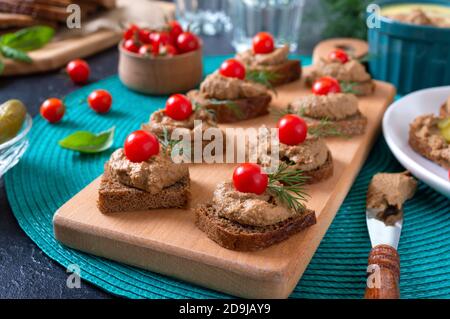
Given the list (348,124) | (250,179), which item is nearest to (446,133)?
(348,124)

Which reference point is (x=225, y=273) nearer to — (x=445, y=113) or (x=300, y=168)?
(x=300, y=168)

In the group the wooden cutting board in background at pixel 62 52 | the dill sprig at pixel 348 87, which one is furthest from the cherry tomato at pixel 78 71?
the dill sprig at pixel 348 87

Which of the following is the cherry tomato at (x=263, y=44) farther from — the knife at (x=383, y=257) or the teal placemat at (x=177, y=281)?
the knife at (x=383, y=257)

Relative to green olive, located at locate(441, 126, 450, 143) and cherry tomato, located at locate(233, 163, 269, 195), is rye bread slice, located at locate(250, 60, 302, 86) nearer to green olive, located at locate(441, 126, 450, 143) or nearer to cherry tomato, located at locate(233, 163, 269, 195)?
green olive, located at locate(441, 126, 450, 143)

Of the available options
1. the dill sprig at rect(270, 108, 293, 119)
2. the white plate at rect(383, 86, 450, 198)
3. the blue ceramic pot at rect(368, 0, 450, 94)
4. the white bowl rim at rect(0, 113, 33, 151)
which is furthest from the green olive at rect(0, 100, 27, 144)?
the blue ceramic pot at rect(368, 0, 450, 94)

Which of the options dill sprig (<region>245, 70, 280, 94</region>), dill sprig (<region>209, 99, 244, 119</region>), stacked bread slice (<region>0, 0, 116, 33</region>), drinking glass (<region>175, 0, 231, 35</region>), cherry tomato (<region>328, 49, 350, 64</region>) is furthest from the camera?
drinking glass (<region>175, 0, 231, 35</region>)
